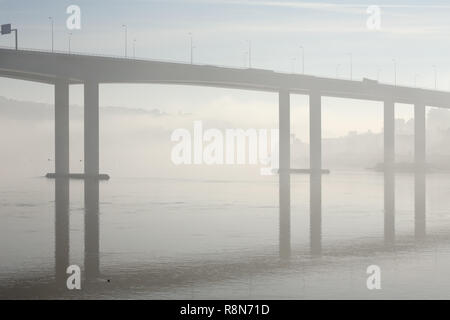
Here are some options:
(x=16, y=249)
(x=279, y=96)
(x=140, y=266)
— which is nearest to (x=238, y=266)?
(x=140, y=266)

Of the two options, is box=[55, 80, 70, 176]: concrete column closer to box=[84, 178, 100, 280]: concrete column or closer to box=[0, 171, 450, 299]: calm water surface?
box=[84, 178, 100, 280]: concrete column

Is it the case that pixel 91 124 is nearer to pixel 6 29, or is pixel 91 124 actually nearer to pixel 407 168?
pixel 6 29

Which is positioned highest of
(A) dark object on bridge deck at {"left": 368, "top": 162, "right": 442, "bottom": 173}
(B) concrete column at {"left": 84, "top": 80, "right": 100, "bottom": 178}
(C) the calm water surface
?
(B) concrete column at {"left": 84, "top": 80, "right": 100, "bottom": 178}

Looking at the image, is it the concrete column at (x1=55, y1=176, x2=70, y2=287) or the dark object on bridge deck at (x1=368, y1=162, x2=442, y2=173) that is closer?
the concrete column at (x1=55, y1=176, x2=70, y2=287)

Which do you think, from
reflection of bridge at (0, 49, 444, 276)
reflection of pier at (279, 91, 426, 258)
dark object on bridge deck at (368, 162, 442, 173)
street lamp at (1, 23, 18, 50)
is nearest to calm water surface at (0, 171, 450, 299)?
reflection of pier at (279, 91, 426, 258)

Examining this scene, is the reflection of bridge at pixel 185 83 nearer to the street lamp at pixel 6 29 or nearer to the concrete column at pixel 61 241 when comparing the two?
the concrete column at pixel 61 241

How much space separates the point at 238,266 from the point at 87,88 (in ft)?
237

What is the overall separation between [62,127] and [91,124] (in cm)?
692

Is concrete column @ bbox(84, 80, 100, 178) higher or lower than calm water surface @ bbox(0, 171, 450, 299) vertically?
higher

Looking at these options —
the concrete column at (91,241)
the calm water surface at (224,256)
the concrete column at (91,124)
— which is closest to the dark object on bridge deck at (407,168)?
the concrete column at (91,124)

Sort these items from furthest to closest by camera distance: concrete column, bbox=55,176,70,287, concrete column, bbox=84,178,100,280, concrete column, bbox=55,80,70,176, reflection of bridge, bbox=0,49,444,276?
1. concrete column, bbox=55,80,70,176
2. reflection of bridge, bbox=0,49,444,276
3. concrete column, bbox=84,178,100,280
4. concrete column, bbox=55,176,70,287

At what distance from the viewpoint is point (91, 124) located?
300 ft

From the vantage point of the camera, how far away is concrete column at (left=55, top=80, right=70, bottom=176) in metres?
95.2

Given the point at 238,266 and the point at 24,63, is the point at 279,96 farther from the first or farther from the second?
the point at 238,266
